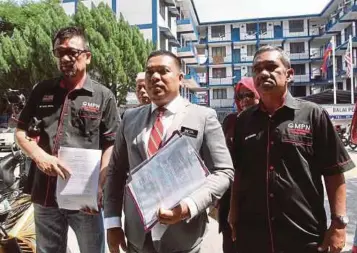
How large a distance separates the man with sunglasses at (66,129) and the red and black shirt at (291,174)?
3.02 ft

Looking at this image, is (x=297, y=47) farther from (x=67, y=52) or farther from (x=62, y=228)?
(x=62, y=228)

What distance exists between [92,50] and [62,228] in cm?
1757

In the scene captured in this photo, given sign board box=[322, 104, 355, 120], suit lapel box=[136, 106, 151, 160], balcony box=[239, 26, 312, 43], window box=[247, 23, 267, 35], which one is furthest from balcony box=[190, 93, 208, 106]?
suit lapel box=[136, 106, 151, 160]

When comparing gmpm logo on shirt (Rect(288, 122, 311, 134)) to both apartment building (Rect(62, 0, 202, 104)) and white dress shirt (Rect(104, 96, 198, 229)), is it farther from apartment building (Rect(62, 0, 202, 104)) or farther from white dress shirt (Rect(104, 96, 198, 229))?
apartment building (Rect(62, 0, 202, 104))

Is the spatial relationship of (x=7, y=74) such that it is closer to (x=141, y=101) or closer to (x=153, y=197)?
(x=141, y=101)

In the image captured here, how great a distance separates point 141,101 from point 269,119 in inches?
89.8

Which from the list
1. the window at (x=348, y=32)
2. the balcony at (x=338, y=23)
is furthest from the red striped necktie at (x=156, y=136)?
the window at (x=348, y=32)

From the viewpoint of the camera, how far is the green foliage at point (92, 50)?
1958cm

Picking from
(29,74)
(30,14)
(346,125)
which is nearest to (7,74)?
(29,74)

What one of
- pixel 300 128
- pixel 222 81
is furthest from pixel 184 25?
pixel 300 128

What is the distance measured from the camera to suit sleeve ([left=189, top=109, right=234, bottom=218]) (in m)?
1.74

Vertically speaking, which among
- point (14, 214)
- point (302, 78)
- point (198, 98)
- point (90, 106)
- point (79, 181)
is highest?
point (302, 78)

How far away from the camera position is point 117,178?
2.10m

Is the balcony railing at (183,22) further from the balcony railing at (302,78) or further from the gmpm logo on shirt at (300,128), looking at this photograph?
the gmpm logo on shirt at (300,128)
